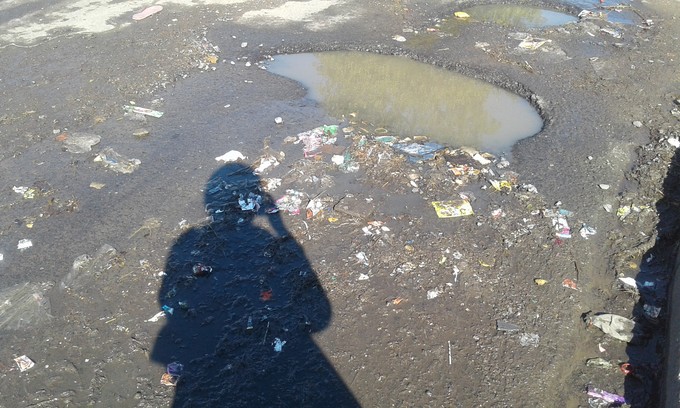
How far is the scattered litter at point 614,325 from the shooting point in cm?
320

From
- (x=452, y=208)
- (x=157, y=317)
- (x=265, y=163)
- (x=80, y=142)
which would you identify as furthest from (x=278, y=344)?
(x=80, y=142)

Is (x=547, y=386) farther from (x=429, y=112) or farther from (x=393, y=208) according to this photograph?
(x=429, y=112)

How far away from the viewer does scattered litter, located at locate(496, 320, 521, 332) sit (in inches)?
125

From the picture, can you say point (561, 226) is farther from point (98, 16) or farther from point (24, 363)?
point (98, 16)

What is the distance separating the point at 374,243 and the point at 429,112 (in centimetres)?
237

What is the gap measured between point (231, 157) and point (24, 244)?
187cm

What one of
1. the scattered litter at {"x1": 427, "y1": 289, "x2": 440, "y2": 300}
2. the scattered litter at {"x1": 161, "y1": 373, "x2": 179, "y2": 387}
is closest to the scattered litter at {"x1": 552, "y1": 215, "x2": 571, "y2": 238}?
the scattered litter at {"x1": 427, "y1": 289, "x2": 440, "y2": 300}

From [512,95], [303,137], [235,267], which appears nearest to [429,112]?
[512,95]

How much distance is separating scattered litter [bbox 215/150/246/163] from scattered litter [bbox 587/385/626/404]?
3.44m

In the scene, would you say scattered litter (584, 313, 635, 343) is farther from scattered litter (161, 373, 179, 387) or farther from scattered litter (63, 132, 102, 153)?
scattered litter (63, 132, 102, 153)

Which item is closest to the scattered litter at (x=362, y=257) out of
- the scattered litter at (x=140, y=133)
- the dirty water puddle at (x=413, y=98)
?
the dirty water puddle at (x=413, y=98)

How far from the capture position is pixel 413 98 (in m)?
5.87

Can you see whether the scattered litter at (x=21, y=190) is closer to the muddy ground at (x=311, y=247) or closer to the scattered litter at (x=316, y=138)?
the muddy ground at (x=311, y=247)

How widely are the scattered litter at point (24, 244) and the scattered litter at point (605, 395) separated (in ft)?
13.4
